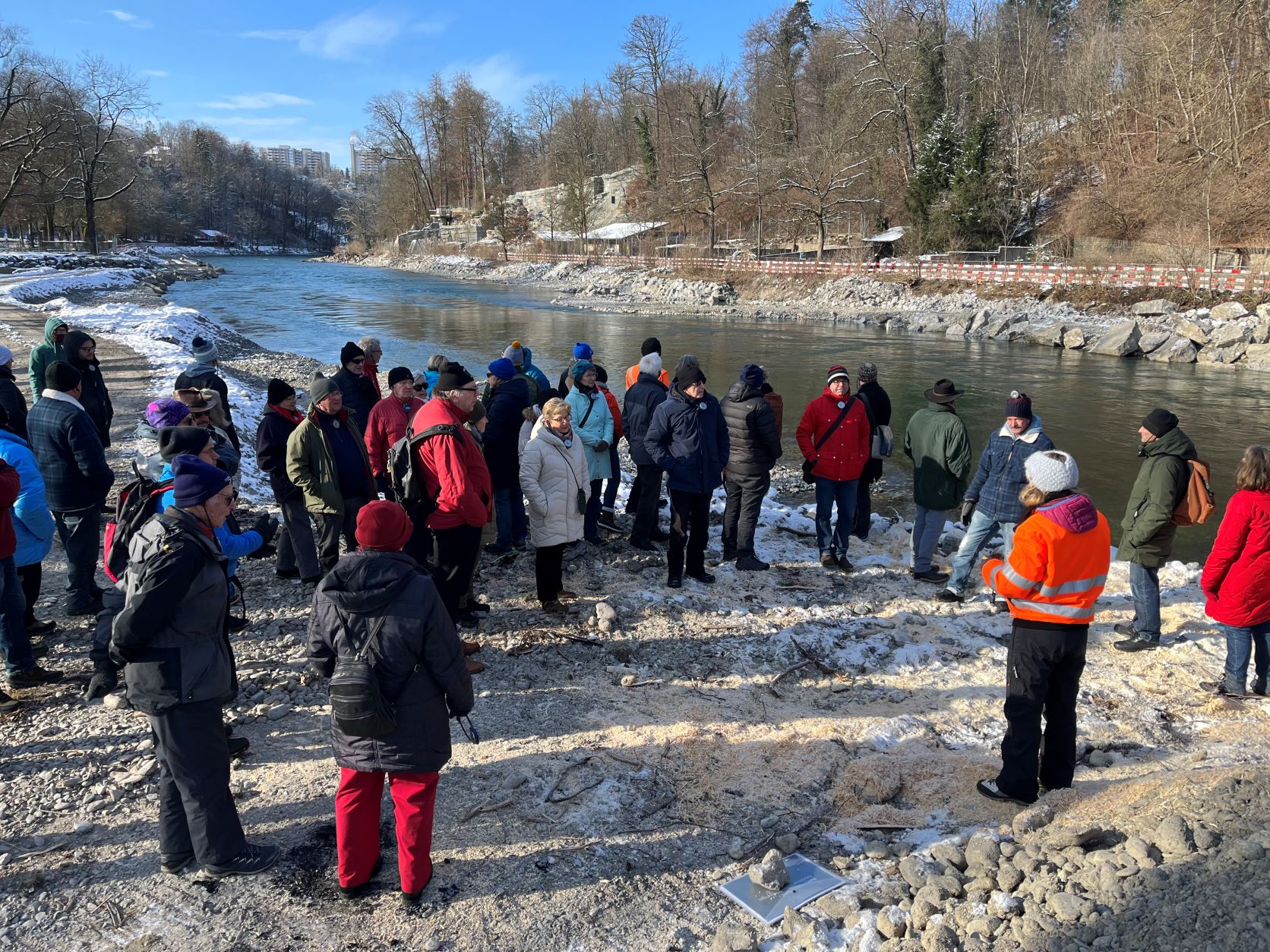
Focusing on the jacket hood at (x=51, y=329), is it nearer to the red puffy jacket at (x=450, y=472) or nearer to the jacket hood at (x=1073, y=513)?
the red puffy jacket at (x=450, y=472)

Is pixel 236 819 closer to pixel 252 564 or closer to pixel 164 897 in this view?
pixel 164 897

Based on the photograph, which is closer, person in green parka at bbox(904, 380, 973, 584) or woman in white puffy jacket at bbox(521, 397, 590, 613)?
woman in white puffy jacket at bbox(521, 397, 590, 613)

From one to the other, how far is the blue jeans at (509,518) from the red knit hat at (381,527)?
158 inches

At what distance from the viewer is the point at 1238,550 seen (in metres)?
4.97

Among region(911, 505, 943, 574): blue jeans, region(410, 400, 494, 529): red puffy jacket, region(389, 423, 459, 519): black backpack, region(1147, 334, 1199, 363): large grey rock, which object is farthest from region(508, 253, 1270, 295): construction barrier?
region(389, 423, 459, 519): black backpack

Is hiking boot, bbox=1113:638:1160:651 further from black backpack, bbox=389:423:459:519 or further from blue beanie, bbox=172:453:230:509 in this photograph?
blue beanie, bbox=172:453:230:509

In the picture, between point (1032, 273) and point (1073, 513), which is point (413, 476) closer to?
point (1073, 513)

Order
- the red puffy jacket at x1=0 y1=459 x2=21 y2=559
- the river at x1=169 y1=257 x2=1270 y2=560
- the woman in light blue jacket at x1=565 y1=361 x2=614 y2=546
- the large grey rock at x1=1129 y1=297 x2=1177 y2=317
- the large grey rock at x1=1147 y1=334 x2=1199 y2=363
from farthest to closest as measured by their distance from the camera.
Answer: the large grey rock at x1=1129 y1=297 x2=1177 y2=317 → the large grey rock at x1=1147 y1=334 x2=1199 y2=363 → the river at x1=169 y1=257 x2=1270 y2=560 → the woman in light blue jacket at x1=565 y1=361 x2=614 y2=546 → the red puffy jacket at x1=0 y1=459 x2=21 y2=559

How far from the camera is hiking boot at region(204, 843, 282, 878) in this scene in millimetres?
3383

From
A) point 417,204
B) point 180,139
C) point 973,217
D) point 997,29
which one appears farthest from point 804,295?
point 180,139

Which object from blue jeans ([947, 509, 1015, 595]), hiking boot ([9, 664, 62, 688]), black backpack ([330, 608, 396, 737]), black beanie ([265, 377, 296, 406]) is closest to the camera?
black backpack ([330, 608, 396, 737])

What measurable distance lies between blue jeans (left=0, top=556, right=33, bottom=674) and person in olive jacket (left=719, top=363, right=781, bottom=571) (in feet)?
16.9

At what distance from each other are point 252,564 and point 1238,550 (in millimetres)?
7509

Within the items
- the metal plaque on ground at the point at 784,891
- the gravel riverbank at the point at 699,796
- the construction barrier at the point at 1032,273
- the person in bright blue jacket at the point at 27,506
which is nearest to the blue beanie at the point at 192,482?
the gravel riverbank at the point at 699,796
